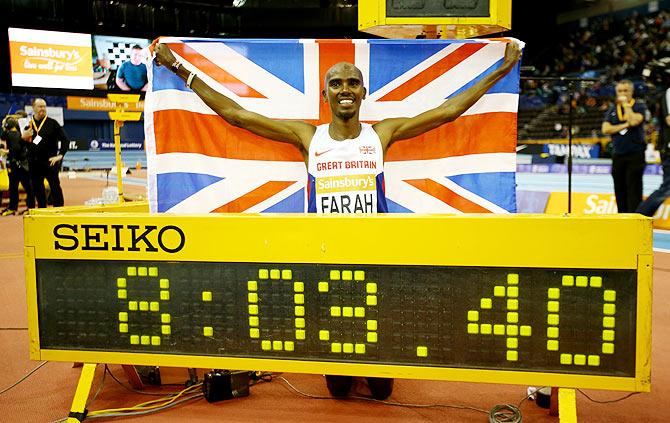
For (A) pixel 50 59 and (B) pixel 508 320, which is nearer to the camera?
(B) pixel 508 320

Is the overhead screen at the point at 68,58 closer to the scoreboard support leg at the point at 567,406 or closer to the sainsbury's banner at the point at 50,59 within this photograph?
the sainsbury's banner at the point at 50,59

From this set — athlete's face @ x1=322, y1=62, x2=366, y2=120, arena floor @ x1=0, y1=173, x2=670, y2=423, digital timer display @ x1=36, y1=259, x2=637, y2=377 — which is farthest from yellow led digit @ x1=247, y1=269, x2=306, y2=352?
athlete's face @ x1=322, y1=62, x2=366, y2=120

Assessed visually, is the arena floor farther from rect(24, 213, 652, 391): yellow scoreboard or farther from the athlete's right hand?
the athlete's right hand

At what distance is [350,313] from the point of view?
1.92m

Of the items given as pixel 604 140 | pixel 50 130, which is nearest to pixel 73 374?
pixel 50 130

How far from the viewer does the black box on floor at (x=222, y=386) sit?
252 centimetres

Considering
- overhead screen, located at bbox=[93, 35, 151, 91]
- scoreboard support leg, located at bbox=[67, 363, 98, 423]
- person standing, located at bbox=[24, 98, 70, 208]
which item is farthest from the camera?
overhead screen, located at bbox=[93, 35, 151, 91]

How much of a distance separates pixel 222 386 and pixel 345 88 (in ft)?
4.81

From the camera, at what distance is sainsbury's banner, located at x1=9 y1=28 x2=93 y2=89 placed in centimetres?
2066

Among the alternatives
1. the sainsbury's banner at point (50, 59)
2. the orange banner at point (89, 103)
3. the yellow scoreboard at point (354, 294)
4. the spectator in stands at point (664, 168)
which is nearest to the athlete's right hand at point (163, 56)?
the yellow scoreboard at point (354, 294)

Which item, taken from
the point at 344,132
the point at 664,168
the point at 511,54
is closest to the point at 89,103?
the point at 664,168

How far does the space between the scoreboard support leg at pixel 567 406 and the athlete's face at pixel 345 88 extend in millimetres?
1547

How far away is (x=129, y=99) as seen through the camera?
4.75m

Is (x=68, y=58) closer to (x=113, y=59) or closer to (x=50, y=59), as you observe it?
(x=50, y=59)
